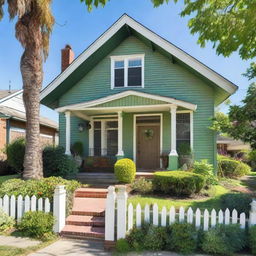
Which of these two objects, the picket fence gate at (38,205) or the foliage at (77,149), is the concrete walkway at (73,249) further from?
the foliage at (77,149)

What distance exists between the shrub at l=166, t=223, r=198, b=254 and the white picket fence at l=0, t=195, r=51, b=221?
9.92 ft

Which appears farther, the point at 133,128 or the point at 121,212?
the point at 133,128

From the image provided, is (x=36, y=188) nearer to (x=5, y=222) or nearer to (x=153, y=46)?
(x=5, y=222)

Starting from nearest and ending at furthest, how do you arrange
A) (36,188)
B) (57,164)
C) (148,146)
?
(36,188), (57,164), (148,146)

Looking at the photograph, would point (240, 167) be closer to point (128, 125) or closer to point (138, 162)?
point (138, 162)

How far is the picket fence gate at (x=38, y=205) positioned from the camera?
587 centimetres

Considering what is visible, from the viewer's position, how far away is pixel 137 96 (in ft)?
34.7

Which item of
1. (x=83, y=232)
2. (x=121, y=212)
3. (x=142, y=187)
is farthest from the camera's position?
(x=142, y=187)

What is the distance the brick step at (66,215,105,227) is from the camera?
6.07 metres

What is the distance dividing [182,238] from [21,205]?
3990 millimetres

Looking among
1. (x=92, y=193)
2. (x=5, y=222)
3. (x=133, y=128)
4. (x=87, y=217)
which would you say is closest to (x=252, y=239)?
(x=87, y=217)

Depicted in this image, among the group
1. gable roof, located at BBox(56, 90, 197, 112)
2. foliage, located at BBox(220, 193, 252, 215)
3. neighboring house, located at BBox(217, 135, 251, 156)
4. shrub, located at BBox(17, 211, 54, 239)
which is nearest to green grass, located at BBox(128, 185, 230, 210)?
foliage, located at BBox(220, 193, 252, 215)

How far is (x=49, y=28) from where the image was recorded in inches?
321

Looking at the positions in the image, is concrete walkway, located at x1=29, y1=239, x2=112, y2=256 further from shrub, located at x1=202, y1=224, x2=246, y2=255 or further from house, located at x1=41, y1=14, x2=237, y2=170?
house, located at x1=41, y1=14, x2=237, y2=170
